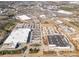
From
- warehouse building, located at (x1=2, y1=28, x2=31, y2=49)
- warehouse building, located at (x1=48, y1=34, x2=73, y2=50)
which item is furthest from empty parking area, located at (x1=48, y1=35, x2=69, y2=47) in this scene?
warehouse building, located at (x1=2, y1=28, x2=31, y2=49)

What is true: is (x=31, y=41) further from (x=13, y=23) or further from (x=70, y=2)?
(x=70, y=2)

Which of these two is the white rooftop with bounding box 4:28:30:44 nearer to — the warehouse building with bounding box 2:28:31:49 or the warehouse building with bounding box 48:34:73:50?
the warehouse building with bounding box 2:28:31:49

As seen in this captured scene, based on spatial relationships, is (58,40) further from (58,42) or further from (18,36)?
(18,36)

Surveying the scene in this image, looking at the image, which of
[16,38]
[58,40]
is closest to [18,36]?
[16,38]

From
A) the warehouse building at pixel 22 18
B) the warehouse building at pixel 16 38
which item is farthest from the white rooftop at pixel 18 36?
the warehouse building at pixel 22 18

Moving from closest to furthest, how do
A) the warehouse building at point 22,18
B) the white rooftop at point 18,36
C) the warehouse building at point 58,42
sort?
the warehouse building at point 58,42 → the white rooftop at point 18,36 → the warehouse building at point 22,18

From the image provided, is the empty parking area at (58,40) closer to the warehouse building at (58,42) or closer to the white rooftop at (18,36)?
the warehouse building at (58,42)

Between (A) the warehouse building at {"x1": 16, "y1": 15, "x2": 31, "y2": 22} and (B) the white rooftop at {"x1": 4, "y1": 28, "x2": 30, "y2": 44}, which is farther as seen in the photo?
(A) the warehouse building at {"x1": 16, "y1": 15, "x2": 31, "y2": 22}

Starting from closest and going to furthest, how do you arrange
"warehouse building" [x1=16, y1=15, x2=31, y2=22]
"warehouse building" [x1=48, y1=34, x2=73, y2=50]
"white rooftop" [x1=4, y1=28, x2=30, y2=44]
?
"warehouse building" [x1=48, y1=34, x2=73, y2=50] < "white rooftop" [x1=4, y1=28, x2=30, y2=44] < "warehouse building" [x1=16, y1=15, x2=31, y2=22]
